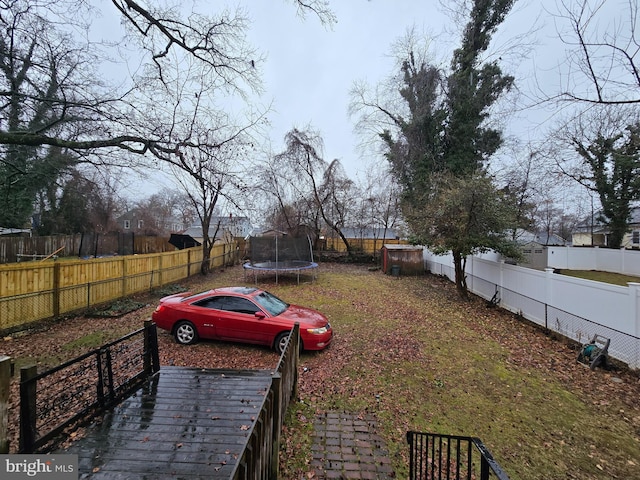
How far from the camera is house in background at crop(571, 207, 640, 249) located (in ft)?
79.0

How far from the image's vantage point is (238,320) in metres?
6.16

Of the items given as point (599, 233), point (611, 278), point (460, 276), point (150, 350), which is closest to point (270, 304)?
point (150, 350)

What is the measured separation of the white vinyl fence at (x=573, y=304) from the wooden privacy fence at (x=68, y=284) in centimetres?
1377

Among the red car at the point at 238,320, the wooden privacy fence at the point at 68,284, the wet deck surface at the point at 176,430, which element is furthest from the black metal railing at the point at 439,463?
the wooden privacy fence at the point at 68,284

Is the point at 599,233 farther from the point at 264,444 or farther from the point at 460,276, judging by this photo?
the point at 264,444

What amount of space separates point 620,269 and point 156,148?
2421 centimetres

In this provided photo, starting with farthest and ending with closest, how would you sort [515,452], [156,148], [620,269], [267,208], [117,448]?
[267,208] → [620,269] → [156,148] → [515,452] → [117,448]

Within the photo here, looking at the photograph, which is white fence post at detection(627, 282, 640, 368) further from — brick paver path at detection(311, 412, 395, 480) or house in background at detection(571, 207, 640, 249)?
house in background at detection(571, 207, 640, 249)

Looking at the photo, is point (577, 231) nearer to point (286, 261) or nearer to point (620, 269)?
point (620, 269)

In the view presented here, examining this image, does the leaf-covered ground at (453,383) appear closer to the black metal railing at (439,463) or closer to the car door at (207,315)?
the black metal railing at (439,463)

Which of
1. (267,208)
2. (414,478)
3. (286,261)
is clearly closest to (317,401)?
(414,478)

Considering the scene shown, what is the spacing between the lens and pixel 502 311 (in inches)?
386

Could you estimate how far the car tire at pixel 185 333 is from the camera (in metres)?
6.45

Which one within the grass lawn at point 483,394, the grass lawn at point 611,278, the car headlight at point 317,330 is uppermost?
the grass lawn at point 611,278
